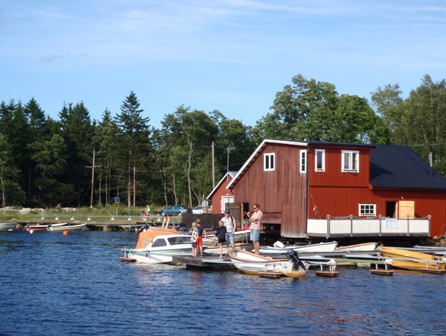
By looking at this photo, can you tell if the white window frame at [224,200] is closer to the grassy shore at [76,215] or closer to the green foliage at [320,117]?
the grassy shore at [76,215]

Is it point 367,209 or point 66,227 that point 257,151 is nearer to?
point 367,209

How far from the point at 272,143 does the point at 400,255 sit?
18.6 m

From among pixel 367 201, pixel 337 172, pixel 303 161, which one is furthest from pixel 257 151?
pixel 367 201

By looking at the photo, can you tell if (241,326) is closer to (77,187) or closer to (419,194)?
(419,194)

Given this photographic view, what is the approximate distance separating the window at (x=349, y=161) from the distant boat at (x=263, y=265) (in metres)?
19.3

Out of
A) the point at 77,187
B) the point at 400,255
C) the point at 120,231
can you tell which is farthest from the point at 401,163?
the point at 77,187

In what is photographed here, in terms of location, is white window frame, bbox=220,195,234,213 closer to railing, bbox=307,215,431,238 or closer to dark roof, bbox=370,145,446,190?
dark roof, bbox=370,145,446,190

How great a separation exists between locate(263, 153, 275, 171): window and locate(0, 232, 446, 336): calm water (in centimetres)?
1823

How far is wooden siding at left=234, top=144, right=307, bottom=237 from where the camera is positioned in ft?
179

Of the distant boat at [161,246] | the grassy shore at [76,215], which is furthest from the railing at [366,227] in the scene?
the grassy shore at [76,215]

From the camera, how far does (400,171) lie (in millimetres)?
59406

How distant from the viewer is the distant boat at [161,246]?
4194 cm

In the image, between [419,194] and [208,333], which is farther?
[419,194]

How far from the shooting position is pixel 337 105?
10406cm
